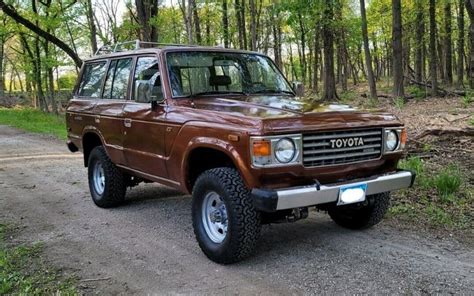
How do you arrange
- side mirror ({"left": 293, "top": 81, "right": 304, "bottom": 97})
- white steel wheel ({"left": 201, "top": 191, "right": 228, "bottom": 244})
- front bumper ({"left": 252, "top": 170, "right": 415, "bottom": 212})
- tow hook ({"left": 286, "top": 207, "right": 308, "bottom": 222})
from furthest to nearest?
1. side mirror ({"left": 293, "top": 81, "right": 304, "bottom": 97})
2. white steel wheel ({"left": 201, "top": 191, "right": 228, "bottom": 244})
3. tow hook ({"left": 286, "top": 207, "right": 308, "bottom": 222})
4. front bumper ({"left": 252, "top": 170, "right": 415, "bottom": 212})

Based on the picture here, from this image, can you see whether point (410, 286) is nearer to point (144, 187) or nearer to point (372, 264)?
point (372, 264)

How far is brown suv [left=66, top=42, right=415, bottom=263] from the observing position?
3672mm

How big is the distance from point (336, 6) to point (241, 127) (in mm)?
18048

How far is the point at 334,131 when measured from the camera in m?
3.87

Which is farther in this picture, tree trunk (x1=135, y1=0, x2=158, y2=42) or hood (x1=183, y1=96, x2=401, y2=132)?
tree trunk (x1=135, y1=0, x2=158, y2=42)

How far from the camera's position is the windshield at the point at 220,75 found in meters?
4.96

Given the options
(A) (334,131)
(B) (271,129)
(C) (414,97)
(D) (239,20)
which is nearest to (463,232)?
(A) (334,131)

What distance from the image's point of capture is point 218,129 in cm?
396

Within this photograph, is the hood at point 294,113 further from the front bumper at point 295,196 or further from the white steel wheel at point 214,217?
the white steel wheel at point 214,217

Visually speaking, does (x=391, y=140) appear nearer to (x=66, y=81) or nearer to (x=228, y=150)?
(x=228, y=150)

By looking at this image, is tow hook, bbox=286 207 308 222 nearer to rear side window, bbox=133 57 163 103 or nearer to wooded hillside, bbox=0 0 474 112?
rear side window, bbox=133 57 163 103

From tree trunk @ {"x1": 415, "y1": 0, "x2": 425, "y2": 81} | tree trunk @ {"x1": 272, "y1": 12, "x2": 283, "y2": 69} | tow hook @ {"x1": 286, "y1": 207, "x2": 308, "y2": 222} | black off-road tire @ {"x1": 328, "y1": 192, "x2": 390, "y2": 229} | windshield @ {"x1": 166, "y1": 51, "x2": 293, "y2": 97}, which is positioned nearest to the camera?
tow hook @ {"x1": 286, "y1": 207, "x2": 308, "y2": 222}

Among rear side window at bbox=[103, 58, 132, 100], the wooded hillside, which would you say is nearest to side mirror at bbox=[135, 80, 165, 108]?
rear side window at bbox=[103, 58, 132, 100]

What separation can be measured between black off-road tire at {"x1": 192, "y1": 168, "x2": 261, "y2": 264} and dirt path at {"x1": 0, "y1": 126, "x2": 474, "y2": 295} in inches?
6.0
